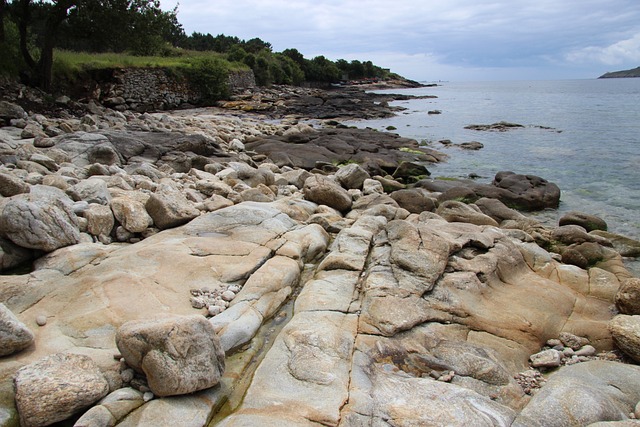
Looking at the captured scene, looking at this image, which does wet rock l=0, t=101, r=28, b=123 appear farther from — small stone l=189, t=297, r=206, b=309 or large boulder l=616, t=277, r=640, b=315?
large boulder l=616, t=277, r=640, b=315

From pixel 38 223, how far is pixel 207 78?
38665 mm

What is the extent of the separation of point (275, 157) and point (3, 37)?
15.3 m

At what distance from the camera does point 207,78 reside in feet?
138

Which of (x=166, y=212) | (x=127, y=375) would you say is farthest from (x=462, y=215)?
(x=127, y=375)

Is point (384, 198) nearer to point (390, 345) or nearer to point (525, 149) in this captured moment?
point (390, 345)

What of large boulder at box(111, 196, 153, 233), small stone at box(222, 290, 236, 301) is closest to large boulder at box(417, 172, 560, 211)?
large boulder at box(111, 196, 153, 233)

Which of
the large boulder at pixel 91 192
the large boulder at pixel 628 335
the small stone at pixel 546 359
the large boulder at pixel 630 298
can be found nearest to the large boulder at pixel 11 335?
the large boulder at pixel 91 192

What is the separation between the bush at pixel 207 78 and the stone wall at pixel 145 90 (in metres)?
0.69

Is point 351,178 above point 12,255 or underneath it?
underneath

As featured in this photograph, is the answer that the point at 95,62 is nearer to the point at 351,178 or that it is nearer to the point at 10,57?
the point at 10,57

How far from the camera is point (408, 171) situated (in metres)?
19.3

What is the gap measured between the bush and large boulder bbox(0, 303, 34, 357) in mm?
40144

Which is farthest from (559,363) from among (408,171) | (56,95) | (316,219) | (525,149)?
(56,95)

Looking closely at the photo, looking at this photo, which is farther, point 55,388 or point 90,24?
point 90,24
